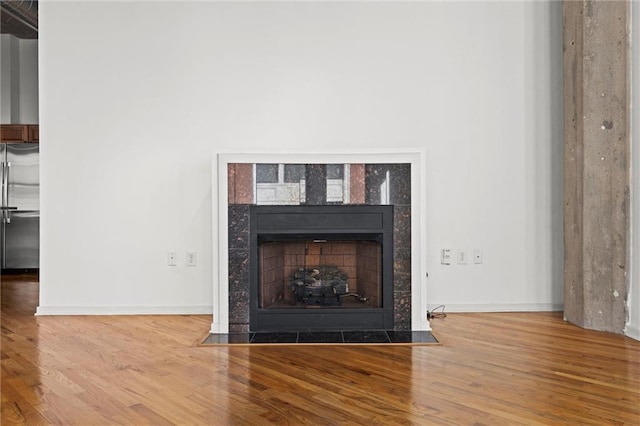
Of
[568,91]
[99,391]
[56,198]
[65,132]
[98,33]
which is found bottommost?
[99,391]

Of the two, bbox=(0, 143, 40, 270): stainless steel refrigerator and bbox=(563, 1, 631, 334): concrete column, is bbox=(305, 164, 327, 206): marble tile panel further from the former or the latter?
bbox=(0, 143, 40, 270): stainless steel refrigerator

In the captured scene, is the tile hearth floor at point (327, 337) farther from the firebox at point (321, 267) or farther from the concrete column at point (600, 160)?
the concrete column at point (600, 160)

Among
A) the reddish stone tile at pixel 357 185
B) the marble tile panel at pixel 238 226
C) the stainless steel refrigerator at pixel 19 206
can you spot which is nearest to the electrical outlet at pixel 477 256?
the reddish stone tile at pixel 357 185

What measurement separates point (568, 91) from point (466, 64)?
0.76 metres

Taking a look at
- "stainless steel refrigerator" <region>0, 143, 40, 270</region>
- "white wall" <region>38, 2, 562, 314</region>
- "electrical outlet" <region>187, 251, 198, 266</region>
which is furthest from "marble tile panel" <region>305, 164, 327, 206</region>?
"stainless steel refrigerator" <region>0, 143, 40, 270</region>

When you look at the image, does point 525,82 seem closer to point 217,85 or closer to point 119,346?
point 217,85

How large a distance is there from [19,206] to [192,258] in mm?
3370

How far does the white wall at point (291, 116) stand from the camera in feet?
12.4

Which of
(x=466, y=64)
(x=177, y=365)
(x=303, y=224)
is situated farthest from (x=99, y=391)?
(x=466, y=64)

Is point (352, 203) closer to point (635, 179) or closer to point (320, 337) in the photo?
point (320, 337)

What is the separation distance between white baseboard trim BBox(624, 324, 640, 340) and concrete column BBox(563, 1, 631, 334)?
0.04 m

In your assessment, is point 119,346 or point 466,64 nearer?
point 119,346

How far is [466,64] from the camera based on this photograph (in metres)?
3.79

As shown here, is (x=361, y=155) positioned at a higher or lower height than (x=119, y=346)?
higher
